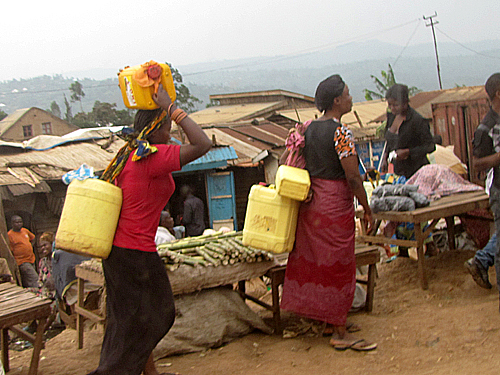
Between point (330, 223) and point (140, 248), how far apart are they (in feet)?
5.28

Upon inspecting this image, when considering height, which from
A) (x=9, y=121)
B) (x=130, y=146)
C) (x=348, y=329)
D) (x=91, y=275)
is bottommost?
(x=348, y=329)

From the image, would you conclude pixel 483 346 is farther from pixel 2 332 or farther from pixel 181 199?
pixel 181 199

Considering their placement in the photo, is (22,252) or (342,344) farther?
(22,252)

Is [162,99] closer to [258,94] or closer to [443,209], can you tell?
[443,209]

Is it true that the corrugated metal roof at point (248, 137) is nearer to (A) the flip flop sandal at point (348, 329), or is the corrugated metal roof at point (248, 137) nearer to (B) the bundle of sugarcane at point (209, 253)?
(B) the bundle of sugarcane at point (209, 253)

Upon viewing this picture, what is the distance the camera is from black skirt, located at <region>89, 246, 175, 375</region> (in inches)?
117

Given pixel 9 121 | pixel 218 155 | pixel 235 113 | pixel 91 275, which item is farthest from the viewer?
pixel 9 121

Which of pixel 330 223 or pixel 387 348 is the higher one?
pixel 330 223

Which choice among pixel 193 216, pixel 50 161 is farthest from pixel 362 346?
pixel 50 161

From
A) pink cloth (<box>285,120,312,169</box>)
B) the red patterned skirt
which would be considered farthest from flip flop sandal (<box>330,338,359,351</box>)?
pink cloth (<box>285,120,312,169</box>)

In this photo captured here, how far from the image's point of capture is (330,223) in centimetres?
387

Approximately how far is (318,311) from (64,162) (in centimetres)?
824

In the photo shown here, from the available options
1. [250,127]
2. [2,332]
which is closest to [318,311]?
[2,332]

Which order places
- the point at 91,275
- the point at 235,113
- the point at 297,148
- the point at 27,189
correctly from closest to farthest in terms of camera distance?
the point at 297,148, the point at 91,275, the point at 27,189, the point at 235,113
